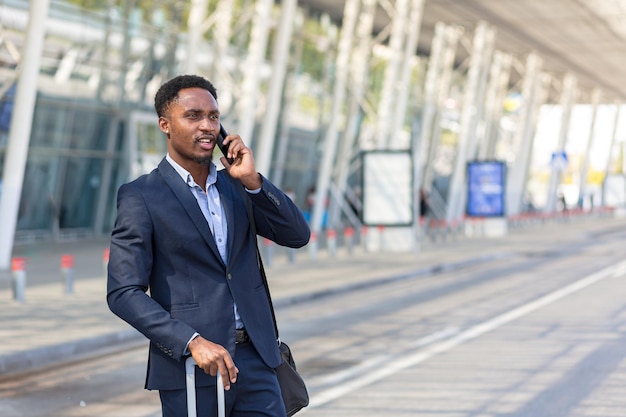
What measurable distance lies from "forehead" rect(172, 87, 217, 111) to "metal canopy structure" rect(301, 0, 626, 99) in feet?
110

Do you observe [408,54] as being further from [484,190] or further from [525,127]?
[525,127]

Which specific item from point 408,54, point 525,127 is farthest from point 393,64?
point 525,127

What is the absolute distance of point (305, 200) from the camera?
146 ft

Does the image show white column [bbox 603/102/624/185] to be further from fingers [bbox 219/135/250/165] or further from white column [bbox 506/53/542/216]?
fingers [bbox 219/135/250/165]

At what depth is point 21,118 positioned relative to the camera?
1975 centimetres

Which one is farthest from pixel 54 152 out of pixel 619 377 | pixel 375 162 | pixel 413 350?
pixel 619 377

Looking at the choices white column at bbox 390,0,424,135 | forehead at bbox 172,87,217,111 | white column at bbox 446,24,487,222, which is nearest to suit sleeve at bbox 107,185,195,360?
forehead at bbox 172,87,217,111

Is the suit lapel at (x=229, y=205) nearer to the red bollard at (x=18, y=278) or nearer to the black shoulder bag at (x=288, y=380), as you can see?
the black shoulder bag at (x=288, y=380)

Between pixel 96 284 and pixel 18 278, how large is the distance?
333cm

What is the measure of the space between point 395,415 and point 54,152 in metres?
22.4

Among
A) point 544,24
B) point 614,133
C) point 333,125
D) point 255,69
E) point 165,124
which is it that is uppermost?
point 544,24

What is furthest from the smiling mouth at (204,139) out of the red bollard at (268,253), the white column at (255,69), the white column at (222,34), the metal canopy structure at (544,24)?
the metal canopy structure at (544,24)

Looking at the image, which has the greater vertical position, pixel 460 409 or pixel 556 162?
pixel 556 162

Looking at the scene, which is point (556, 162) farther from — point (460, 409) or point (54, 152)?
point (460, 409)
